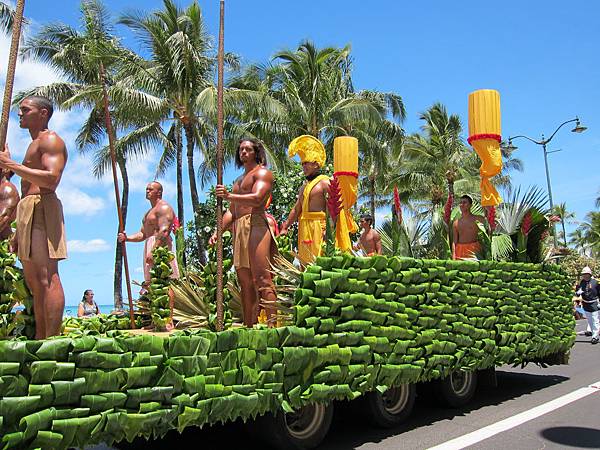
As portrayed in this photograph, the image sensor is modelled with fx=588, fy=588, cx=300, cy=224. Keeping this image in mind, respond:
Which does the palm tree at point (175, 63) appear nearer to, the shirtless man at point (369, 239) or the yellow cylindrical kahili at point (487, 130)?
the shirtless man at point (369, 239)

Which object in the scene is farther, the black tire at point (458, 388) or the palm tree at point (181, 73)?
the palm tree at point (181, 73)

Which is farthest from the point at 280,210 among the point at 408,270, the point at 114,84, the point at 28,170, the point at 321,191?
the point at 28,170

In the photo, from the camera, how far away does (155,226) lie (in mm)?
6891

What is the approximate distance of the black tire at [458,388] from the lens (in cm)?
546

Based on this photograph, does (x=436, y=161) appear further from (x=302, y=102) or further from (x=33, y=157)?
(x=33, y=157)

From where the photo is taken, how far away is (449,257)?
225 inches

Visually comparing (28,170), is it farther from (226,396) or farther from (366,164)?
(366,164)

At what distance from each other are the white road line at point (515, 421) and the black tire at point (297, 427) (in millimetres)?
863

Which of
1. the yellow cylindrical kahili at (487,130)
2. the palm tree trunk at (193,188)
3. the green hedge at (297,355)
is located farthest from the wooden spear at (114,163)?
the palm tree trunk at (193,188)

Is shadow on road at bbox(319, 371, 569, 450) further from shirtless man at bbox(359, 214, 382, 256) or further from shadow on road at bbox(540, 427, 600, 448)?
shirtless man at bbox(359, 214, 382, 256)

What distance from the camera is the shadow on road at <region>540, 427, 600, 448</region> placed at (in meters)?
4.54

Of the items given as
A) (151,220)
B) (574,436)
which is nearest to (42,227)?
(151,220)

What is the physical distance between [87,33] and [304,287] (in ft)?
68.9

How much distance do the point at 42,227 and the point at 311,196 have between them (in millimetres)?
2634
